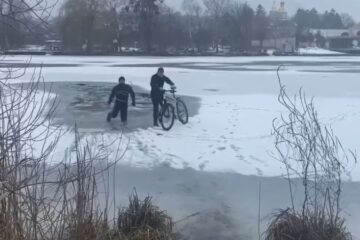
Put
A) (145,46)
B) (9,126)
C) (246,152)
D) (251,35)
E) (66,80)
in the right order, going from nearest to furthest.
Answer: (9,126)
(246,152)
(66,80)
(145,46)
(251,35)

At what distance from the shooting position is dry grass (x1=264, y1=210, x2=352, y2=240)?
6.34 metres

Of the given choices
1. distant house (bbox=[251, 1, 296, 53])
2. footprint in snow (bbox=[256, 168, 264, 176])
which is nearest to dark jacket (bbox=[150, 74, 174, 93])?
footprint in snow (bbox=[256, 168, 264, 176])

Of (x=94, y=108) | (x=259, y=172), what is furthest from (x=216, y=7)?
(x=259, y=172)

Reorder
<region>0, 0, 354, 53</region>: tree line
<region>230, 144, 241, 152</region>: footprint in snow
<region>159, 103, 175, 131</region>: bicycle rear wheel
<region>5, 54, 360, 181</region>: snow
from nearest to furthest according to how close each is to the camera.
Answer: <region>5, 54, 360, 181</region>: snow
<region>230, 144, 241, 152</region>: footprint in snow
<region>159, 103, 175, 131</region>: bicycle rear wheel
<region>0, 0, 354, 53</region>: tree line

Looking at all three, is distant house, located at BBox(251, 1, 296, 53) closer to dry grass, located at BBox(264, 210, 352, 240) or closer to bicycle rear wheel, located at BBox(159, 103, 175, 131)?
bicycle rear wheel, located at BBox(159, 103, 175, 131)

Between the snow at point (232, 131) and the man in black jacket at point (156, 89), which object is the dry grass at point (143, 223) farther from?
the man in black jacket at point (156, 89)

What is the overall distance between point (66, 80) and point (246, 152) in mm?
21305

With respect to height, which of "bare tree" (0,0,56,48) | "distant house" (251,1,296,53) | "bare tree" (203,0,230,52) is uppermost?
"bare tree" (203,0,230,52)

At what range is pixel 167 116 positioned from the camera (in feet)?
56.3

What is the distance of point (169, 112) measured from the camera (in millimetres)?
17156

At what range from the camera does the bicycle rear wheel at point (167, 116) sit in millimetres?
16672

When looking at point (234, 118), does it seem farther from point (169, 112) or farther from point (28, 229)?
point (28, 229)

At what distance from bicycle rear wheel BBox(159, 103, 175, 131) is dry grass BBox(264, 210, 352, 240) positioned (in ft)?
32.5

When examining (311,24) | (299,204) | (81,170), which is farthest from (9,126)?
(311,24)
